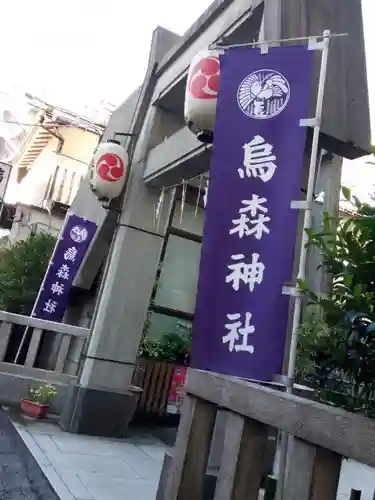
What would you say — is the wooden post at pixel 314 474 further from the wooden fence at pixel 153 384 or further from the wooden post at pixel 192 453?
the wooden fence at pixel 153 384

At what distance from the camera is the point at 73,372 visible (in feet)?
30.2

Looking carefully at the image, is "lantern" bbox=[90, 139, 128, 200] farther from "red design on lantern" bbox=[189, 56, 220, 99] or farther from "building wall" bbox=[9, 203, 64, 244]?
"building wall" bbox=[9, 203, 64, 244]

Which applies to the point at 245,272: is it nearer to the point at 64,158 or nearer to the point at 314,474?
the point at 314,474

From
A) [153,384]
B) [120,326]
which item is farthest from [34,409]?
[153,384]

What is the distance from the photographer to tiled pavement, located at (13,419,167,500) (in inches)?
182

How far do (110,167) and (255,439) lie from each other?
528 cm

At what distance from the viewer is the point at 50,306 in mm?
9578

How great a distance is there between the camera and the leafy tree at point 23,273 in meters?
12.0

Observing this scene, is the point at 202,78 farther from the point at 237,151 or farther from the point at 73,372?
the point at 73,372

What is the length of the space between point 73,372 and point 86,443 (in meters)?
2.99

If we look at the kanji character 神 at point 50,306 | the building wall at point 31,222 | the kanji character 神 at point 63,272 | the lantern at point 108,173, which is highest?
the building wall at point 31,222

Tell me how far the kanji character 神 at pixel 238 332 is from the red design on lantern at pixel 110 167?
14.6 ft

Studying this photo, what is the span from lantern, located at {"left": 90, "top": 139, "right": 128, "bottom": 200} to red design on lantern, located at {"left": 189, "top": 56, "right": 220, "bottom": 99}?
2.71 m

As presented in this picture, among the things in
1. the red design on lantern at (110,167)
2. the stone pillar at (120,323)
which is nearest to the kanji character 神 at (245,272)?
the stone pillar at (120,323)
